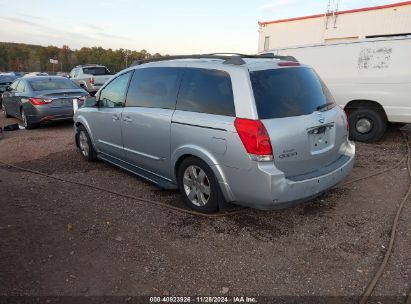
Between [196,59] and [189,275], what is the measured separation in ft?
8.36

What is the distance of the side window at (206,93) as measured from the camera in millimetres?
3641

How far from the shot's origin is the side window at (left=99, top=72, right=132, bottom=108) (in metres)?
5.21

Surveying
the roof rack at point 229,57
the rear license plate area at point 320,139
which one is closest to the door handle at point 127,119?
the roof rack at point 229,57

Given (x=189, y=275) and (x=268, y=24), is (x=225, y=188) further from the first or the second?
(x=268, y=24)

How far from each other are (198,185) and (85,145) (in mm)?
3146

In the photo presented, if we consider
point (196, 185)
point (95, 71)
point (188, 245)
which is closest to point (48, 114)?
point (196, 185)

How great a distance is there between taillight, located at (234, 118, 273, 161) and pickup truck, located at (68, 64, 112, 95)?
14.1 metres

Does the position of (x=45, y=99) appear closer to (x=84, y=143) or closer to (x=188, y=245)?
(x=84, y=143)

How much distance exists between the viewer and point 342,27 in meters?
18.7

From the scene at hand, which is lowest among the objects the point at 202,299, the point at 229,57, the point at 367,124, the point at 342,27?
the point at 202,299

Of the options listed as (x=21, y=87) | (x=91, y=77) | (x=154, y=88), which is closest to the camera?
(x=154, y=88)

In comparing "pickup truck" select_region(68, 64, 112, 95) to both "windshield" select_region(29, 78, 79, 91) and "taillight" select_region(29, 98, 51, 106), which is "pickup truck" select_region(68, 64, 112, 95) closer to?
"windshield" select_region(29, 78, 79, 91)

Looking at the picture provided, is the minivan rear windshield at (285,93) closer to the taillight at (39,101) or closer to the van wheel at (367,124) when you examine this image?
the van wheel at (367,124)

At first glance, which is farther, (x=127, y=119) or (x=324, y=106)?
(x=127, y=119)
